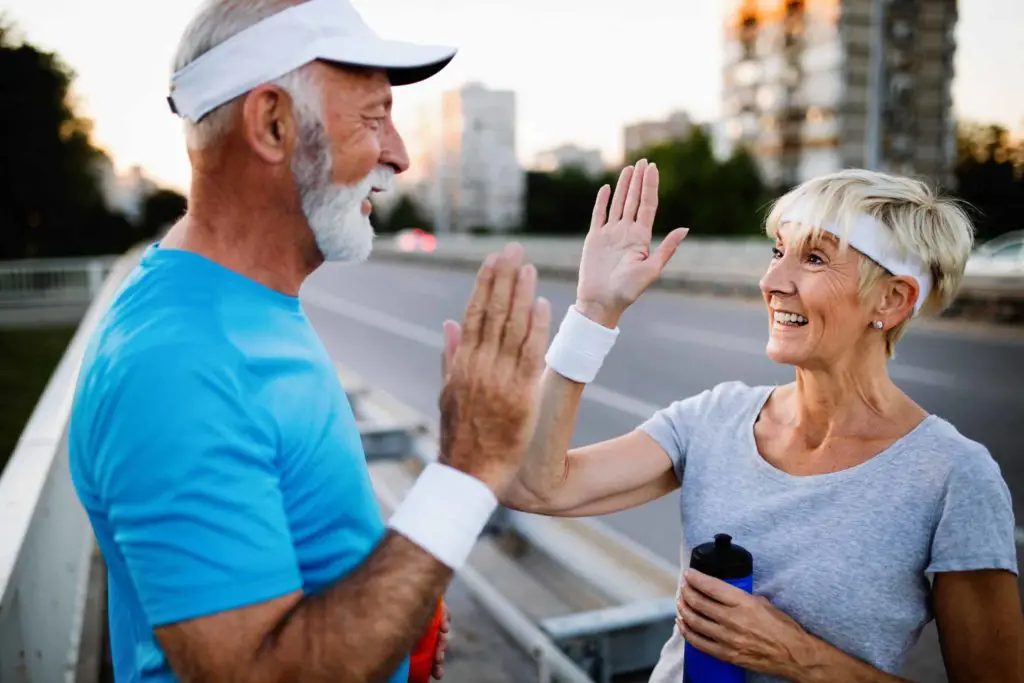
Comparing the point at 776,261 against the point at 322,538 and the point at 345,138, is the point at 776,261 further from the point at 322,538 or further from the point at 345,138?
the point at 322,538

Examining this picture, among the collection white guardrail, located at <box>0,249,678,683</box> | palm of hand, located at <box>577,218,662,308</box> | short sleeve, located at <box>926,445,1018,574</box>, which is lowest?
white guardrail, located at <box>0,249,678,683</box>

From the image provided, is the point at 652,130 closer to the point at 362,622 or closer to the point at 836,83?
the point at 836,83

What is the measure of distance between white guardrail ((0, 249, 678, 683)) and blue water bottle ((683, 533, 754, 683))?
0.99 meters

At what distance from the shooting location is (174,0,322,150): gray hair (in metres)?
1.48

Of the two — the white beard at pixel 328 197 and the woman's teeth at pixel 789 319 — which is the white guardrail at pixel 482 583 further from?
the woman's teeth at pixel 789 319

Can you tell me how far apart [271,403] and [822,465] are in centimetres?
142

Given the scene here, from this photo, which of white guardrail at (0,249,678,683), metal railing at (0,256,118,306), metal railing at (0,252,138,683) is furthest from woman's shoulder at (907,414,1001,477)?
metal railing at (0,256,118,306)

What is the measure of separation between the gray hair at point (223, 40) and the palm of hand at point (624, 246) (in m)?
0.96

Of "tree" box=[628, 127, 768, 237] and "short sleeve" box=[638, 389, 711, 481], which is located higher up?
"short sleeve" box=[638, 389, 711, 481]

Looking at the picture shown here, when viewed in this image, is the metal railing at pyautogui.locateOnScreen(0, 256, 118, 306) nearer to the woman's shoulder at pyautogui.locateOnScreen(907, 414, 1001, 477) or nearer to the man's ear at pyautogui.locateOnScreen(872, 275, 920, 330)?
the man's ear at pyautogui.locateOnScreen(872, 275, 920, 330)

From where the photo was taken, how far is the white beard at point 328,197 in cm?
152

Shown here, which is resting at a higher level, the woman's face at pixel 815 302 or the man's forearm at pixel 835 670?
the woman's face at pixel 815 302

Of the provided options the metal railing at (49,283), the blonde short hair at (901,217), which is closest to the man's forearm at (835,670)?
the blonde short hair at (901,217)

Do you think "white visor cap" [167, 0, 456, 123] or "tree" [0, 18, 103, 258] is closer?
"white visor cap" [167, 0, 456, 123]
